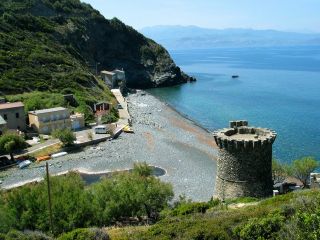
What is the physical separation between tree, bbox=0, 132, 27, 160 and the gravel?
3.76 m

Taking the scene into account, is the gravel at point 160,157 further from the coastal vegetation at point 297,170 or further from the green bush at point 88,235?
the green bush at point 88,235

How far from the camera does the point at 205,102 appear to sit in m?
105

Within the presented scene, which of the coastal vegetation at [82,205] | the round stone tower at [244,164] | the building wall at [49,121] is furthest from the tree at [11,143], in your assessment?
the round stone tower at [244,164]

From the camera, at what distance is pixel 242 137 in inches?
963

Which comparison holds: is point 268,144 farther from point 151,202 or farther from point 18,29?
point 18,29

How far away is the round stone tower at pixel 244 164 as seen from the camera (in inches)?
903

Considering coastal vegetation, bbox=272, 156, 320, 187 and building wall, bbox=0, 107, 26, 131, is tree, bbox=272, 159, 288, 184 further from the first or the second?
building wall, bbox=0, 107, 26, 131

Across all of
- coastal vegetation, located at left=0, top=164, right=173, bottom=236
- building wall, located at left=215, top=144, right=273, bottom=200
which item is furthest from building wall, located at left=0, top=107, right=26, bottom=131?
building wall, located at left=215, top=144, right=273, bottom=200

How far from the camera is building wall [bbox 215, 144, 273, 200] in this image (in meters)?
23.1

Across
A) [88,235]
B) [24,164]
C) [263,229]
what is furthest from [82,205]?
[24,164]

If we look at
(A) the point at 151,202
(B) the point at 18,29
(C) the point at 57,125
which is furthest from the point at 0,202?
(B) the point at 18,29

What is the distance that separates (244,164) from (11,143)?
35.7m

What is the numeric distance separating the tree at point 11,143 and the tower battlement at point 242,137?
1320 inches

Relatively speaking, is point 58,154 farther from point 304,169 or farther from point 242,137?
point 242,137
